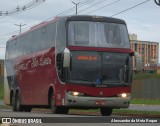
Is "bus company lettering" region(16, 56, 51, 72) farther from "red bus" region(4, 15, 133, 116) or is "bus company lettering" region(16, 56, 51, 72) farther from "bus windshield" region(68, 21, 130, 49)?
"bus windshield" region(68, 21, 130, 49)

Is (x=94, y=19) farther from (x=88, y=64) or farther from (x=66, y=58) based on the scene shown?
(x=66, y=58)

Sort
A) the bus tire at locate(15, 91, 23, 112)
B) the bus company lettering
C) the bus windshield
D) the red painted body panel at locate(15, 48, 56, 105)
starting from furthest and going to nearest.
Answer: the bus tire at locate(15, 91, 23, 112) → the bus company lettering → the red painted body panel at locate(15, 48, 56, 105) → the bus windshield

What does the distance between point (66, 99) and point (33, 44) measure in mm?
6035

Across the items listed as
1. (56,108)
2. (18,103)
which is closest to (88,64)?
(56,108)

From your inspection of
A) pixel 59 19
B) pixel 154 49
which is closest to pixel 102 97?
pixel 59 19

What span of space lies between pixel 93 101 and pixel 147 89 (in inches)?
1777

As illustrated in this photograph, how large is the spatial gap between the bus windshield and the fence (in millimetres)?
42418

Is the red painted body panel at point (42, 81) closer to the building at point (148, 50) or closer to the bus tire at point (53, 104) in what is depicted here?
the bus tire at point (53, 104)

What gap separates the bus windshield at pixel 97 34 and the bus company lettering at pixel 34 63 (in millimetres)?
2378

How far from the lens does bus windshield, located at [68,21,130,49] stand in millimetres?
21938

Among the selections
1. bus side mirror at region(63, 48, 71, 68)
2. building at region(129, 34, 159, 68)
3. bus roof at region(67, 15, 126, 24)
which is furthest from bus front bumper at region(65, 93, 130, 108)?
building at region(129, 34, 159, 68)

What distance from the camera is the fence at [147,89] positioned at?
64.9m

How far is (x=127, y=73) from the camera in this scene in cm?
2217

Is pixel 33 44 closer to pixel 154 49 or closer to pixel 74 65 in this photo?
pixel 74 65
